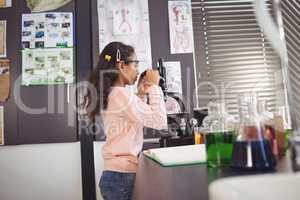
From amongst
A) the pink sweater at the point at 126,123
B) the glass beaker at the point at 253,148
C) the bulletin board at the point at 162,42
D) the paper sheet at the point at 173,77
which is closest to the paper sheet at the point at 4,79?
the bulletin board at the point at 162,42

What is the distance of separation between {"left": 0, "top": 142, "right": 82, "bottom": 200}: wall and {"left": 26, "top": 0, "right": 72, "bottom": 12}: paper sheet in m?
0.90

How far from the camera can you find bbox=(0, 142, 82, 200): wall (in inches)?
73.9

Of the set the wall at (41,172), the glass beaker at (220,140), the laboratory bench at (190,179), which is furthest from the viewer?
Answer: the wall at (41,172)

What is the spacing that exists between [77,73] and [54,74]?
0.49ft

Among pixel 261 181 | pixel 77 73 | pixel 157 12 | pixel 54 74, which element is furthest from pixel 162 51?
pixel 261 181

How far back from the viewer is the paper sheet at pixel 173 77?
6.44 feet

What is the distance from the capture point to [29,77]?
6.31 feet

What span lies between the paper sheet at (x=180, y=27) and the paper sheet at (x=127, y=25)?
164 millimetres

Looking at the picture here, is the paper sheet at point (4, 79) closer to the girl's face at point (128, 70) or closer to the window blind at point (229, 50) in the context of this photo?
the girl's face at point (128, 70)

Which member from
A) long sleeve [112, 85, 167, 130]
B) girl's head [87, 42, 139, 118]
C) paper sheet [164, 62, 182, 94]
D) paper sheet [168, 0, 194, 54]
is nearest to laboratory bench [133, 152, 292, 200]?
long sleeve [112, 85, 167, 130]

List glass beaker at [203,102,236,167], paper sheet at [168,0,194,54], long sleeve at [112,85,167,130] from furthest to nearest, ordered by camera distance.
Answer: paper sheet at [168,0,194,54] → long sleeve at [112,85,167,130] → glass beaker at [203,102,236,167]

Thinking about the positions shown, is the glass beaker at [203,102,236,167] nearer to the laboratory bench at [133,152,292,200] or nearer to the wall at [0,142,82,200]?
the laboratory bench at [133,152,292,200]

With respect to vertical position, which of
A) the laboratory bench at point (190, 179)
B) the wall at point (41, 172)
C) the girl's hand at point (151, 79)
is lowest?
the wall at point (41, 172)

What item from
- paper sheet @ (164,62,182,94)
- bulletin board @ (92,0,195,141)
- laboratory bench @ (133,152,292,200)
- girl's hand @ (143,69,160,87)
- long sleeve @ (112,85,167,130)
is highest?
bulletin board @ (92,0,195,141)
